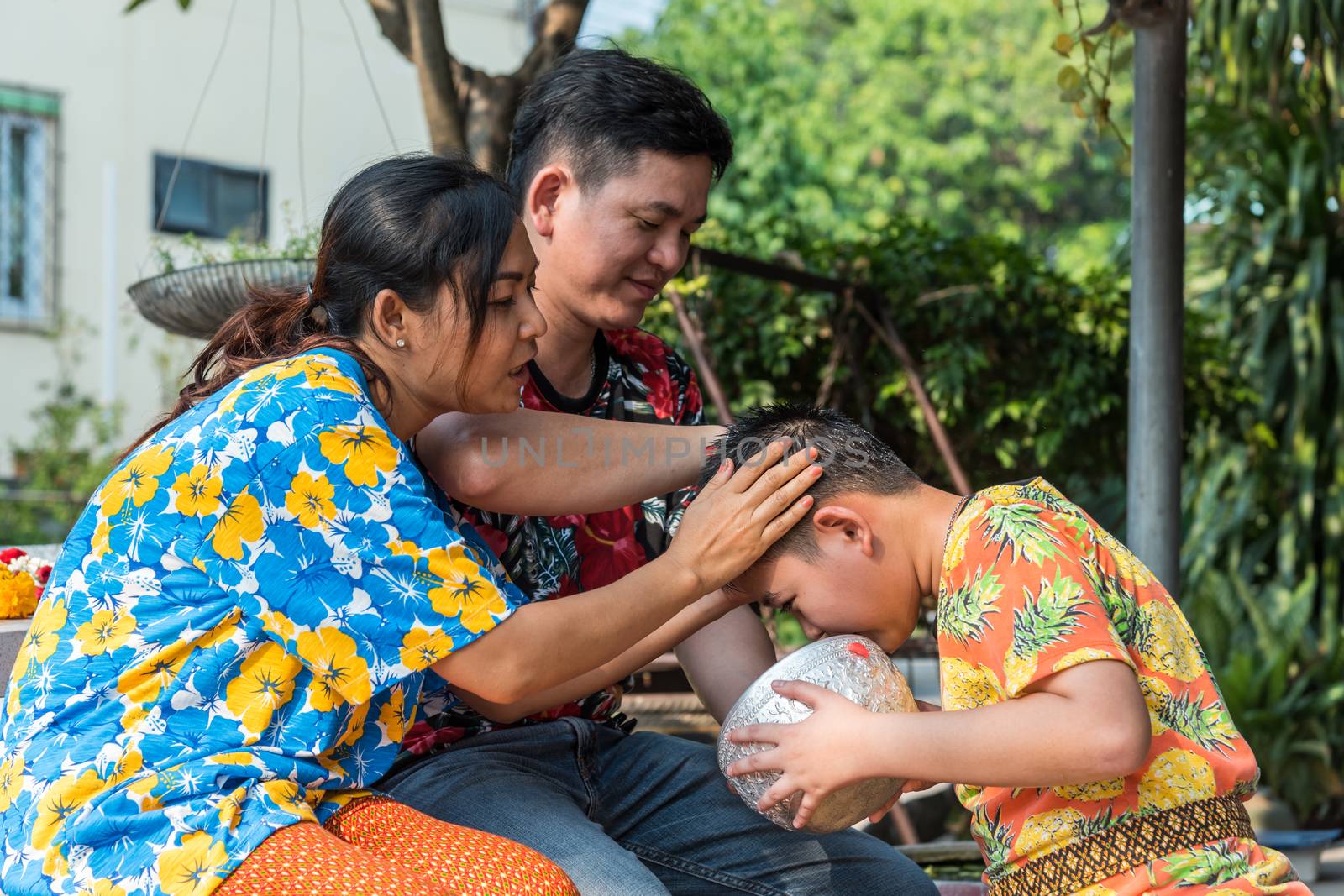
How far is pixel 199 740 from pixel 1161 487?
2.34 m

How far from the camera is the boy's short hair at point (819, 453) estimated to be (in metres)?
2.07

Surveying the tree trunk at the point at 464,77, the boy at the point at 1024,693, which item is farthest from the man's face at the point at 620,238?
the tree trunk at the point at 464,77

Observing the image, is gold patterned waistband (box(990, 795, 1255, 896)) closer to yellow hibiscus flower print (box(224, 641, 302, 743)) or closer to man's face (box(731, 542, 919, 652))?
man's face (box(731, 542, 919, 652))

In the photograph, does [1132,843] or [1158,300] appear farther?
[1158,300]

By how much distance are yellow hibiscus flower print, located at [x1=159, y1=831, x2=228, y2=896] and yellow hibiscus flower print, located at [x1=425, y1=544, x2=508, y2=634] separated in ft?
1.26

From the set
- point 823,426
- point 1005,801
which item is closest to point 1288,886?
point 1005,801

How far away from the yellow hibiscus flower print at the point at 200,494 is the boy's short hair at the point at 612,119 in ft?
3.52

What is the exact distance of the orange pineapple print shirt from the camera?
1800 millimetres

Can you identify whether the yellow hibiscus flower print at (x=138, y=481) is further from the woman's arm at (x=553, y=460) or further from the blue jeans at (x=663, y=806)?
the blue jeans at (x=663, y=806)

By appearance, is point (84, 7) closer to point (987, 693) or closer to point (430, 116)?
point (430, 116)

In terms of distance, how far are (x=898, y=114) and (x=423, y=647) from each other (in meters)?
19.7

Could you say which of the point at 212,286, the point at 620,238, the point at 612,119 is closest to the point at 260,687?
the point at 620,238

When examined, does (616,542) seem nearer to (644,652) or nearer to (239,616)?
(644,652)

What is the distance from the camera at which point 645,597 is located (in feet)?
6.21
